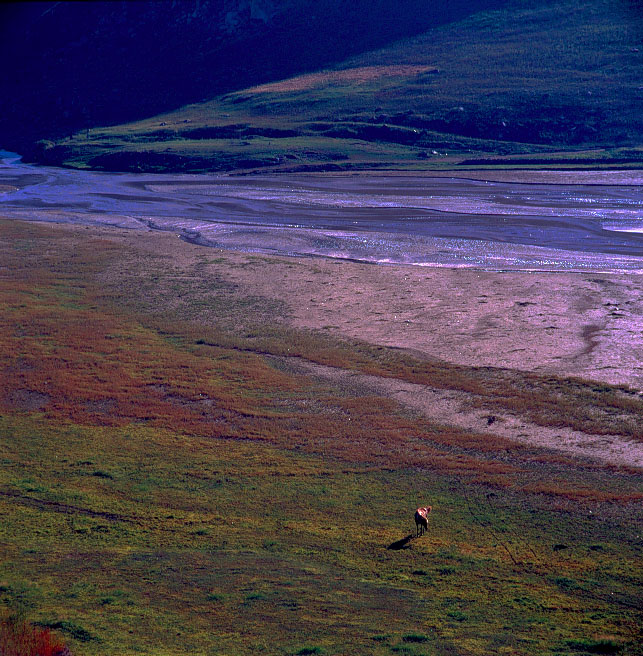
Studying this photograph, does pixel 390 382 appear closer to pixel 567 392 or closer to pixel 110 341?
pixel 567 392

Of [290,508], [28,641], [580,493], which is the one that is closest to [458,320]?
[580,493]

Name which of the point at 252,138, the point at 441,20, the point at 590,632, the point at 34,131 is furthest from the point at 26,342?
the point at 441,20

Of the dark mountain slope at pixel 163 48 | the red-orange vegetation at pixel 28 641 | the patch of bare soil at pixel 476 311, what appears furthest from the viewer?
the dark mountain slope at pixel 163 48

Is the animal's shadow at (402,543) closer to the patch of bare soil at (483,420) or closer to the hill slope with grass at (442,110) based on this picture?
the patch of bare soil at (483,420)

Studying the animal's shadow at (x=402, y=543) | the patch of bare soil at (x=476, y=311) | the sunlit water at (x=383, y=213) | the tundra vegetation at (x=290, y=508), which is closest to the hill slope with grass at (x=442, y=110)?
the sunlit water at (x=383, y=213)

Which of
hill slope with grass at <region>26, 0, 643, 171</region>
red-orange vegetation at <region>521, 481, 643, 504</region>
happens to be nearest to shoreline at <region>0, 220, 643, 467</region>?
red-orange vegetation at <region>521, 481, 643, 504</region>

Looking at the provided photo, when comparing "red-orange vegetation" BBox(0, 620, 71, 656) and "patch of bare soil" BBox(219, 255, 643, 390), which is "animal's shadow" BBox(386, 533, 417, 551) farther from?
"patch of bare soil" BBox(219, 255, 643, 390)

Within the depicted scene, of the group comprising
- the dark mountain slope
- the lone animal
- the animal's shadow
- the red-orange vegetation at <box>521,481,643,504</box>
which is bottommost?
the red-orange vegetation at <box>521,481,643,504</box>
